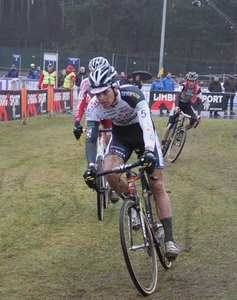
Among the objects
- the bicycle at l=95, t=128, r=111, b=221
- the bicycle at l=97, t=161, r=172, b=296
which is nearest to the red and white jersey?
the bicycle at l=95, t=128, r=111, b=221

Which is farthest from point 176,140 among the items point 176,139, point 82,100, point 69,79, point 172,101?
point 172,101

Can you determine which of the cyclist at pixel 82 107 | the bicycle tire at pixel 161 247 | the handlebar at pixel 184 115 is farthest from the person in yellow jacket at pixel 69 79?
the bicycle tire at pixel 161 247

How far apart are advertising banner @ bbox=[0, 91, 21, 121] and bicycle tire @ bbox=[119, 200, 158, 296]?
47.2 feet

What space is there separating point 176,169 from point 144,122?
678 centimetres

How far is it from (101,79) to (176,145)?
25.7 feet

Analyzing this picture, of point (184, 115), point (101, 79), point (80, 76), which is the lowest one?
point (184, 115)

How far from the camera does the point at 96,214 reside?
830 cm

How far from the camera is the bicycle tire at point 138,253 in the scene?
4992 mm

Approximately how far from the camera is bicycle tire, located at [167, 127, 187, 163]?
42.4 ft

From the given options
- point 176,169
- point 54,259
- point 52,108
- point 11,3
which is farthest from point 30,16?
point 54,259

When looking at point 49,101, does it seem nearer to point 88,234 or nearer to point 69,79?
point 69,79

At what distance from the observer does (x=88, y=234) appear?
7285 mm

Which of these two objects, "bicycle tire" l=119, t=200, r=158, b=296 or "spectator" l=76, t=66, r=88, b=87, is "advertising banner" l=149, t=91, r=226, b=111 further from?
"bicycle tire" l=119, t=200, r=158, b=296

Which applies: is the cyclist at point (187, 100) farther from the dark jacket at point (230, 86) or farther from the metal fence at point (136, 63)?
the metal fence at point (136, 63)
